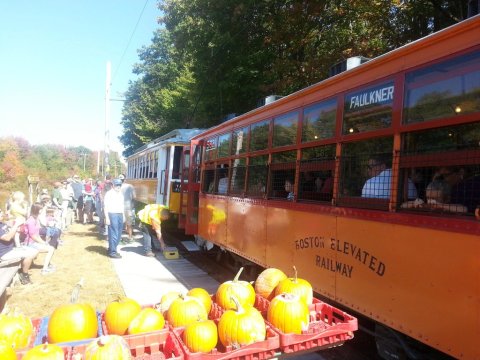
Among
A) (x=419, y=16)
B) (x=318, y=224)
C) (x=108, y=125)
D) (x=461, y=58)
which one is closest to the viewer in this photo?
(x=461, y=58)

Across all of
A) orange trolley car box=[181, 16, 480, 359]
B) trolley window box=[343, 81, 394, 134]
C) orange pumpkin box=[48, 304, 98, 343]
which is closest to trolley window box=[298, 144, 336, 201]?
orange trolley car box=[181, 16, 480, 359]

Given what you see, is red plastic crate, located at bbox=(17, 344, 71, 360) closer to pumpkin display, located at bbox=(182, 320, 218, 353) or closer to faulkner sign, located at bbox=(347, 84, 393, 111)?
pumpkin display, located at bbox=(182, 320, 218, 353)

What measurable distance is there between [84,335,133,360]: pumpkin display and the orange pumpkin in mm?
341

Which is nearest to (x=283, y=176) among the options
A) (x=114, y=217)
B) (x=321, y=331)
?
(x=321, y=331)

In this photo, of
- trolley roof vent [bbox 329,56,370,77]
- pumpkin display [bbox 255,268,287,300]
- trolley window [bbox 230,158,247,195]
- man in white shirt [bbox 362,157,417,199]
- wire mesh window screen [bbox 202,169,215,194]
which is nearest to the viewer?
pumpkin display [bbox 255,268,287,300]

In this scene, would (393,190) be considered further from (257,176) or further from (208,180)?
(208,180)

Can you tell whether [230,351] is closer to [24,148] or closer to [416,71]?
[416,71]

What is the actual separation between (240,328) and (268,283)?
84 cm

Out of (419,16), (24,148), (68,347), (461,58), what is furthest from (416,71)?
(24,148)

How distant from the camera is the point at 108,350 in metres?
1.92

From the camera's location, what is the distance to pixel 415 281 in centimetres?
297

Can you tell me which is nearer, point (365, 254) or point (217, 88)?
point (365, 254)

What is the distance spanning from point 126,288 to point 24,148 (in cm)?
7294

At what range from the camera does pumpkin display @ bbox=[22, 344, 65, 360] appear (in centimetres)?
188
